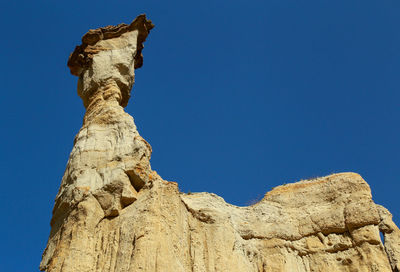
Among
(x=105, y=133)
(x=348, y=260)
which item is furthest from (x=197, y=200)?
(x=348, y=260)

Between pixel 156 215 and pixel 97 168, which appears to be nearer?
pixel 156 215

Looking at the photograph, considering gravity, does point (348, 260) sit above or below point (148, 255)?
above

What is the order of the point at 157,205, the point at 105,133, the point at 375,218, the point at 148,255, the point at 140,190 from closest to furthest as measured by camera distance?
the point at 148,255
the point at 157,205
the point at 140,190
the point at 105,133
the point at 375,218

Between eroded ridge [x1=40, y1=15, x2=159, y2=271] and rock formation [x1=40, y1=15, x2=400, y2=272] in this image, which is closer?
rock formation [x1=40, y1=15, x2=400, y2=272]

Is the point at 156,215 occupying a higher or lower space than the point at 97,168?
lower

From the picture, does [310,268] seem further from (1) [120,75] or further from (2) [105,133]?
(1) [120,75]

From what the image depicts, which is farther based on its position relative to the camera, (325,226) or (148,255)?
(325,226)

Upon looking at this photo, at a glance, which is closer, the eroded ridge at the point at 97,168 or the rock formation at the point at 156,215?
the rock formation at the point at 156,215

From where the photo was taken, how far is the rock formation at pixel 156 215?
39.6 ft

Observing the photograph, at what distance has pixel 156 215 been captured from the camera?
12.4 metres

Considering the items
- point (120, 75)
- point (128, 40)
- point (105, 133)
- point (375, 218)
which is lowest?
point (375, 218)

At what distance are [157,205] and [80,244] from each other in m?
2.08

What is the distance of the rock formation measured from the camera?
12.1m

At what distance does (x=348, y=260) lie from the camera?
16.0 metres
